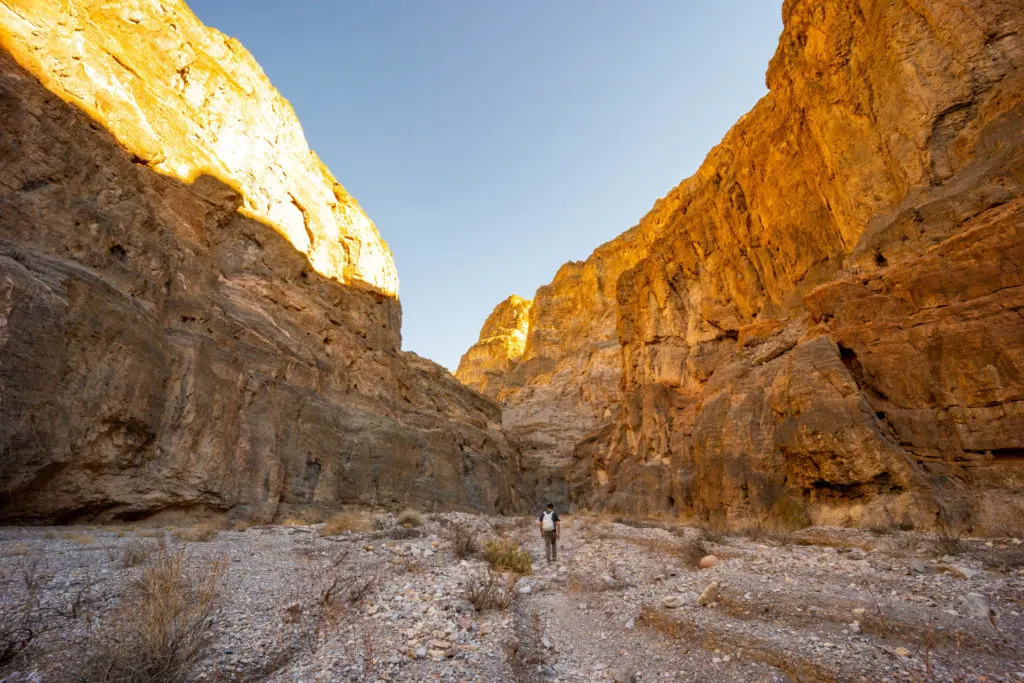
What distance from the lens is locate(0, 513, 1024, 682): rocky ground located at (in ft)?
14.8

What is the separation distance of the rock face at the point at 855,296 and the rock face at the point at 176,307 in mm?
18546

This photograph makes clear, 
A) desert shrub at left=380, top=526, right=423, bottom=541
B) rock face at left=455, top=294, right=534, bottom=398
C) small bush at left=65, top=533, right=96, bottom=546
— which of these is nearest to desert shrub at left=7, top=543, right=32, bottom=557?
small bush at left=65, top=533, right=96, bottom=546

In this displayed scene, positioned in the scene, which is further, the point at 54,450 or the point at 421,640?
the point at 54,450

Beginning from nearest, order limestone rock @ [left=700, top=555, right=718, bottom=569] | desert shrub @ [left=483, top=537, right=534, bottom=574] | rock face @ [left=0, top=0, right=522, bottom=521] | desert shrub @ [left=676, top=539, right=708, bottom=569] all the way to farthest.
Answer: limestone rock @ [left=700, top=555, right=718, bottom=569], desert shrub @ [left=483, top=537, right=534, bottom=574], desert shrub @ [left=676, top=539, right=708, bottom=569], rock face @ [left=0, top=0, right=522, bottom=521]

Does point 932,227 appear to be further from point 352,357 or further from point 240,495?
point 352,357

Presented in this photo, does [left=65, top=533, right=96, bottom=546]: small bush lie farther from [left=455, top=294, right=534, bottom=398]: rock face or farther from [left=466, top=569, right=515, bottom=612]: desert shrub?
[left=455, top=294, right=534, bottom=398]: rock face

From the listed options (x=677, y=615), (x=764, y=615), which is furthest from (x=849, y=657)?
(x=677, y=615)

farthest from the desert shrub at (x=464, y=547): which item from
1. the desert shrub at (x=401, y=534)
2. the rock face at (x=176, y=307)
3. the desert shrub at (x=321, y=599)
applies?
the rock face at (x=176, y=307)

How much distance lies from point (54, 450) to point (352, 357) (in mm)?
18316

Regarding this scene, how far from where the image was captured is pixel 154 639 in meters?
3.82

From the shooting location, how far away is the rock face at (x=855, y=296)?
46.4ft

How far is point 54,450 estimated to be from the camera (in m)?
12.9

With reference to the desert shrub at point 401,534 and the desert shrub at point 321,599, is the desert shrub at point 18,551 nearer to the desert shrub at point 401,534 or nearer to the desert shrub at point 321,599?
the desert shrub at point 321,599

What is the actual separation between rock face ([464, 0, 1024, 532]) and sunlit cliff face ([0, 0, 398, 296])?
2563cm
